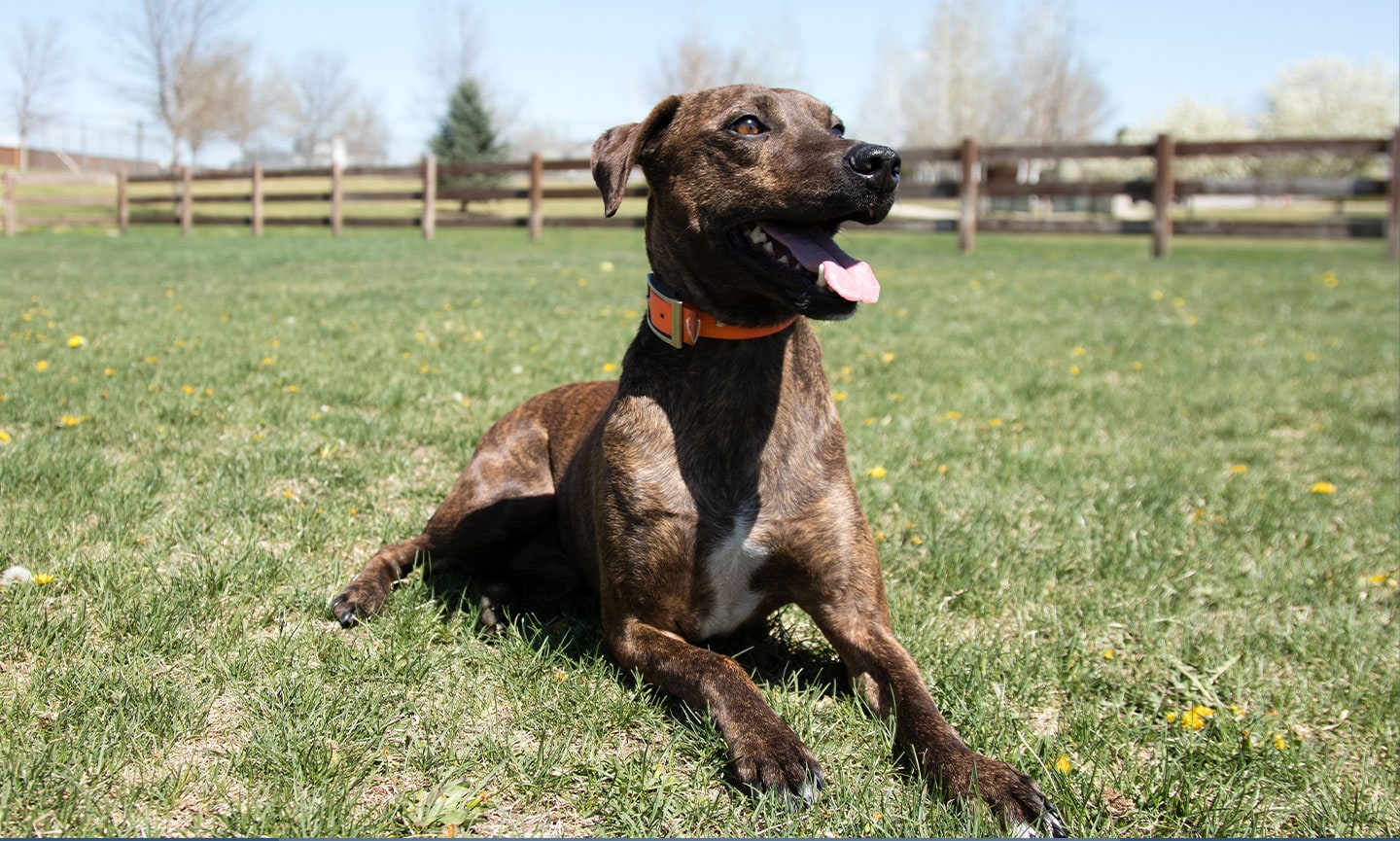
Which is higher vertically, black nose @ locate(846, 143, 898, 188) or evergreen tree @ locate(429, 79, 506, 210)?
evergreen tree @ locate(429, 79, 506, 210)

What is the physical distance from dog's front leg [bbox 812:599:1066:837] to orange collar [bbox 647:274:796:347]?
31.1 inches

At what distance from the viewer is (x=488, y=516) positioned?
3.57m

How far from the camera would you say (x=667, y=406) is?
2.91 metres

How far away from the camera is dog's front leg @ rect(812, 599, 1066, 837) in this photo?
7.33ft

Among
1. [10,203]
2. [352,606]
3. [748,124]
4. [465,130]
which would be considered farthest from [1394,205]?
[465,130]

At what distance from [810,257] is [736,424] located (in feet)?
1.64

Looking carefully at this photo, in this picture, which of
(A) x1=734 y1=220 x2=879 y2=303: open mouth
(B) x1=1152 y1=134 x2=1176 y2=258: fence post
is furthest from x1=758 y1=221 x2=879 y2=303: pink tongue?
(B) x1=1152 y1=134 x2=1176 y2=258: fence post

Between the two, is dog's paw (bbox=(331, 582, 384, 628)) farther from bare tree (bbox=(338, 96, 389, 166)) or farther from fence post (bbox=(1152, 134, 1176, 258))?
bare tree (bbox=(338, 96, 389, 166))

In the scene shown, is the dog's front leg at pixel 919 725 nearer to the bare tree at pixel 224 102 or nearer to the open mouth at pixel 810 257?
the open mouth at pixel 810 257

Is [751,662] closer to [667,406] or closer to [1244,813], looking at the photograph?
[667,406]

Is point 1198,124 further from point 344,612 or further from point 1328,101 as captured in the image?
point 344,612

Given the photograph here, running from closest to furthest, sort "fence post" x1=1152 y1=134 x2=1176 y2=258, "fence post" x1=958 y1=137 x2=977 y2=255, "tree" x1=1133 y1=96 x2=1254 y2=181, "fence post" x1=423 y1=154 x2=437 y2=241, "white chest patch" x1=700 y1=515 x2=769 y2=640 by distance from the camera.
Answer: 1. "white chest patch" x1=700 y1=515 x2=769 y2=640
2. "fence post" x1=1152 y1=134 x2=1176 y2=258
3. "fence post" x1=958 y1=137 x2=977 y2=255
4. "fence post" x1=423 y1=154 x2=437 y2=241
5. "tree" x1=1133 y1=96 x2=1254 y2=181

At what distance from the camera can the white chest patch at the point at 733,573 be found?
280 cm

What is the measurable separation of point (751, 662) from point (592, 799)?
904 mm
